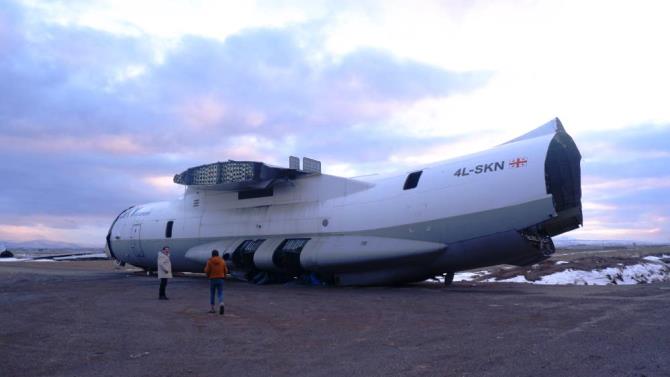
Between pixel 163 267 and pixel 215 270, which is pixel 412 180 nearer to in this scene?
pixel 215 270

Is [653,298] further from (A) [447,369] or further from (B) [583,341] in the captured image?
(A) [447,369]

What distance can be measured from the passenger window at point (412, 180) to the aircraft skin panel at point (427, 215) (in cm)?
5

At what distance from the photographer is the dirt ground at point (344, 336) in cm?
654

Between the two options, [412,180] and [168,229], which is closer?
[412,180]

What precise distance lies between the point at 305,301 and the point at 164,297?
13.1ft

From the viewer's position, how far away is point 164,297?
14.6 meters

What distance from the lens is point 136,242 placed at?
87.8 feet

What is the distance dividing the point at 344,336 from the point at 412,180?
9.47 metres

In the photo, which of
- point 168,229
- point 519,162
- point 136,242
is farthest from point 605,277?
point 136,242

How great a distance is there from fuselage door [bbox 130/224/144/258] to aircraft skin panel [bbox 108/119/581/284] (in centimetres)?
634

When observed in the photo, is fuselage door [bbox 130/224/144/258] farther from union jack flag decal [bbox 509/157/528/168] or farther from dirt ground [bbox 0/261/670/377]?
union jack flag decal [bbox 509/157/528/168]

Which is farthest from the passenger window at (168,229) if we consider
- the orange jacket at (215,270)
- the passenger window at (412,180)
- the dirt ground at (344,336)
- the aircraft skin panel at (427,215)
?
the orange jacket at (215,270)

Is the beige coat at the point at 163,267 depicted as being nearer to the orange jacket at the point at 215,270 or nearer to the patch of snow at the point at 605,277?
the orange jacket at the point at 215,270

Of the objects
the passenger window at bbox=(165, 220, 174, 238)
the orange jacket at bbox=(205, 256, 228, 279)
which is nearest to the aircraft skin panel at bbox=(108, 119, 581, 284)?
the passenger window at bbox=(165, 220, 174, 238)
